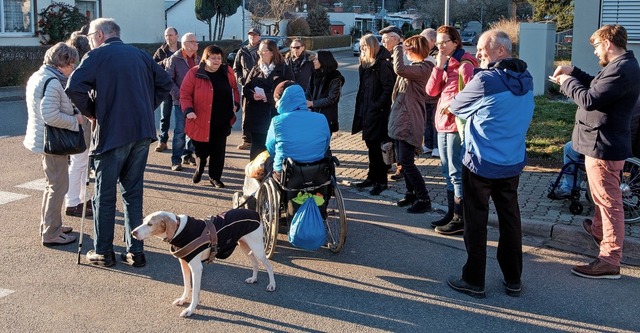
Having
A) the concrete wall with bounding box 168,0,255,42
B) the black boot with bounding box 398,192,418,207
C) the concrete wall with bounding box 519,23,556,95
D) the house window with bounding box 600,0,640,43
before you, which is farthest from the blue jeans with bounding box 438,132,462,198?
the concrete wall with bounding box 168,0,255,42

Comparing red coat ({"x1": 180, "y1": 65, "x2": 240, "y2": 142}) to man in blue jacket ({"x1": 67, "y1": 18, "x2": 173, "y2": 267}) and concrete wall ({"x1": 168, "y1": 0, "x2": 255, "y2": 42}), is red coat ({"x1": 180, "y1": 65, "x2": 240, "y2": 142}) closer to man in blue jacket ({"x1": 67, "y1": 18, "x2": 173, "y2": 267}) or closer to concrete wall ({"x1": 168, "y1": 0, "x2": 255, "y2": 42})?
man in blue jacket ({"x1": 67, "y1": 18, "x2": 173, "y2": 267})

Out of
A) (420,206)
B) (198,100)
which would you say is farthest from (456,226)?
(198,100)

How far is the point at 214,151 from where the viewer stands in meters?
8.90

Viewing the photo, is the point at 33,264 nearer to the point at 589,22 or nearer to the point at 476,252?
the point at 476,252

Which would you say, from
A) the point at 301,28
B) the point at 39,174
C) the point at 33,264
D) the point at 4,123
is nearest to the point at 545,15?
the point at 301,28

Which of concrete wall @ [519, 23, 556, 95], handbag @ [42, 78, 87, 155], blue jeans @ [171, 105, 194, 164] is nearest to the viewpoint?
handbag @ [42, 78, 87, 155]

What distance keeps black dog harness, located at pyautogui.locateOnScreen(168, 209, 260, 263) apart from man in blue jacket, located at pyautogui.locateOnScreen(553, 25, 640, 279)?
2840mm

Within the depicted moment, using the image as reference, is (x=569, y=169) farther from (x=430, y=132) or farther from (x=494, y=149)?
(x=430, y=132)

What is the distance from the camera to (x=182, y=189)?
884 cm

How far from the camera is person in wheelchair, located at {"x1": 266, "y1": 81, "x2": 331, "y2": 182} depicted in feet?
20.5

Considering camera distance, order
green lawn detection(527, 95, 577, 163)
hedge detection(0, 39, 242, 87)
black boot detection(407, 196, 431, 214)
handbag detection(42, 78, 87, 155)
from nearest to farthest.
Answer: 1. handbag detection(42, 78, 87, 155)
2. black boot detection(407, 196, 431, 214)
3. green lawn detection(527, 95, 577, 163)
4. hedge detection(0, 39, 242, 87)

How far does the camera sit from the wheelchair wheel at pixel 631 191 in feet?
23.5

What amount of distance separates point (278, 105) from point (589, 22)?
9.93m

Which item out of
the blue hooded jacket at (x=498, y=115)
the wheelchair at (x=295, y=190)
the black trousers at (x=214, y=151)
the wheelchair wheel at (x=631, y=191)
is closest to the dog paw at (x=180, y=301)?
the wheelchair at (x=295, y=190)
